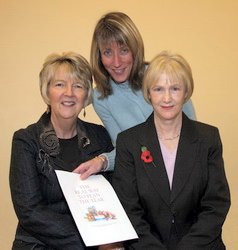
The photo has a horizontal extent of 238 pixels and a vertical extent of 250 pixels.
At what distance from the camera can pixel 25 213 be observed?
1768 mm

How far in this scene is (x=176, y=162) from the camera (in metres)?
1.76

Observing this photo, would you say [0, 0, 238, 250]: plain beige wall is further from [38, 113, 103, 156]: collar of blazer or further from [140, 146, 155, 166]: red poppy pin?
[140, 146, 155, 166]: red poppy pin

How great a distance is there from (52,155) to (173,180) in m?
0.58

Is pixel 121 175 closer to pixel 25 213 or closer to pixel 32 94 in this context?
pixel 25 213

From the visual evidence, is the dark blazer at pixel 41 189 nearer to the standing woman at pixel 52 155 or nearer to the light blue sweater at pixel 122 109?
the standing woman at pixel 52 155

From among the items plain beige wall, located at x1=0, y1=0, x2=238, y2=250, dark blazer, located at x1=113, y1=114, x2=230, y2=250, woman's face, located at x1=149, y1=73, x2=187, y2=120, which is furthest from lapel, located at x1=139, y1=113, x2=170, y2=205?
plain beige wall, located at x1=0, y1=0, x2=238, y2=250

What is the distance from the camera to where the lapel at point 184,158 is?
1728mm

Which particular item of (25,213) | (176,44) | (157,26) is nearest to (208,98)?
(176,44)

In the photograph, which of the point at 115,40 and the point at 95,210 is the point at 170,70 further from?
the point at 95,210

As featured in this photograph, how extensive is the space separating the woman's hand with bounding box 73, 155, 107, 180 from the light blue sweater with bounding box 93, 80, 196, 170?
0.21 meters

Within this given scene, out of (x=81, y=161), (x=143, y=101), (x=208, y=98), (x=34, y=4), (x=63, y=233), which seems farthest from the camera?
(x=208, y=98)

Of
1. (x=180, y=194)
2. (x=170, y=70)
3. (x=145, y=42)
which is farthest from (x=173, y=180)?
(x=145, y=42)

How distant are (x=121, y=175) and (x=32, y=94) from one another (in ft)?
4.21

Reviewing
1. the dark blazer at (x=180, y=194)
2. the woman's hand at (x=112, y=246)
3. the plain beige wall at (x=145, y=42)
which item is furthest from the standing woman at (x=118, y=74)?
Answer: the plain beige wall at (x=145, y=42)
